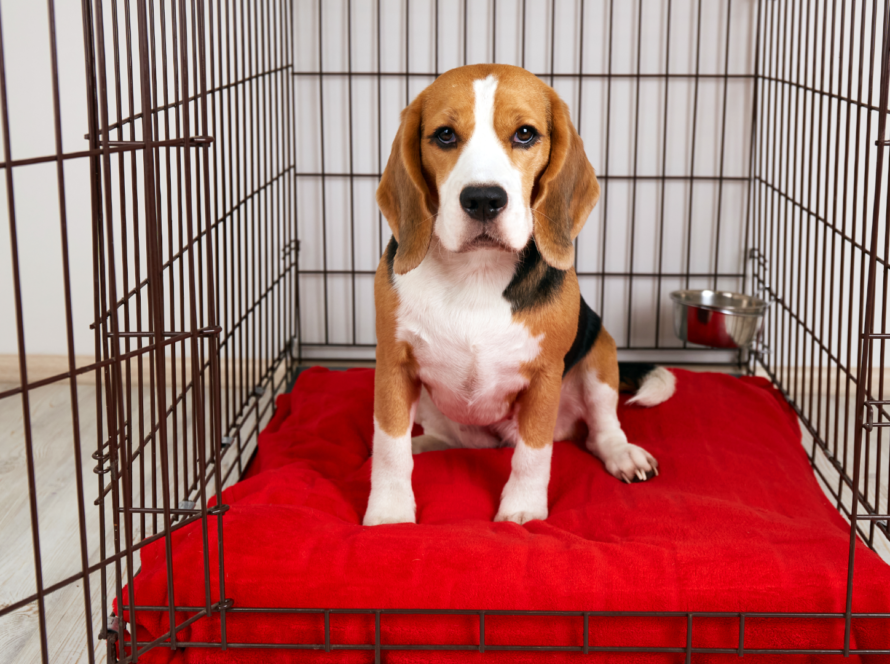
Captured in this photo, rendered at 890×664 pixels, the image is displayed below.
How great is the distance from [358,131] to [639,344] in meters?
1.55

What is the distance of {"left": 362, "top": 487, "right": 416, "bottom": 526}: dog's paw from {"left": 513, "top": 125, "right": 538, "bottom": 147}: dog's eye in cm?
89

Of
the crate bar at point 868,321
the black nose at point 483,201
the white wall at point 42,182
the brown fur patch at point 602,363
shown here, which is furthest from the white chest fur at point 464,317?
the white wall at point 42,182

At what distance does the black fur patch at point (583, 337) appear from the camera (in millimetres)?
2473

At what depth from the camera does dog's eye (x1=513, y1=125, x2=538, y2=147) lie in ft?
6.38

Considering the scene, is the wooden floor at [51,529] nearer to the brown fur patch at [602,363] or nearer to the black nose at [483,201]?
the brown fur patch at [602,363]

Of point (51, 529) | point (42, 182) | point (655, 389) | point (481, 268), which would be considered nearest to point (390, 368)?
point (481, 268)

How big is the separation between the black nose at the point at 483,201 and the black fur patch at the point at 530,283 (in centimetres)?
29

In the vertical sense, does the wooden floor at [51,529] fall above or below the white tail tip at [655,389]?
below

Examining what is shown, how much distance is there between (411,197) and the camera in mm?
2043

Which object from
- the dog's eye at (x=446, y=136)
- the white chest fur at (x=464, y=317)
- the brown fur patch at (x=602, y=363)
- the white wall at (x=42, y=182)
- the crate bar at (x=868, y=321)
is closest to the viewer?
the crate bar at (x=868, y=321)

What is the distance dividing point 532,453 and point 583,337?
0.48 m

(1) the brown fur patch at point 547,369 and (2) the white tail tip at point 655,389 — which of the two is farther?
(2) the white tail tip at point 655,389

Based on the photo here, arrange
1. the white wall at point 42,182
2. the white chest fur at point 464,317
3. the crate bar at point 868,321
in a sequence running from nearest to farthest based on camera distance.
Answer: the crate bar at point 868,321 < the white chest fur at point 464,317 < the white wall at point 42,182

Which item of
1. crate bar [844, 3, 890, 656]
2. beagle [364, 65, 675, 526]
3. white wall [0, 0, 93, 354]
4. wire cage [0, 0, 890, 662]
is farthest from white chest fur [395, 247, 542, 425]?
white wall [0, 0, 93, 354]
